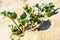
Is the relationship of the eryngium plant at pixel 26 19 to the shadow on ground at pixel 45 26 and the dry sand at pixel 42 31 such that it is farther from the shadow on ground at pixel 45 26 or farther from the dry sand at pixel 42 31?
the dry sand at pixel 42 31

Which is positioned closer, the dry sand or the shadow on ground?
the dry sand

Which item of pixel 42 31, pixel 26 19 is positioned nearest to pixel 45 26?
pixel 42 31

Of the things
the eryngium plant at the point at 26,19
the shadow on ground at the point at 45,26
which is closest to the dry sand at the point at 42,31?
the shadow on ground at the point at 45,26

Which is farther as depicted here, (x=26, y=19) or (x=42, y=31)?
(x=26, y=19)

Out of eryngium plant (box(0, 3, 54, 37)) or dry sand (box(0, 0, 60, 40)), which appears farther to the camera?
eryngium plant (box(0, 3, 54, 37))

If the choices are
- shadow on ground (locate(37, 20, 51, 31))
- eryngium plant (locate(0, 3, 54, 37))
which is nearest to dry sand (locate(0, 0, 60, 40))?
shadow on ground (locate(37, 20, 51, 31))

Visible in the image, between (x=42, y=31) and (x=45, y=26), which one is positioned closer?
(x=42, y=31)

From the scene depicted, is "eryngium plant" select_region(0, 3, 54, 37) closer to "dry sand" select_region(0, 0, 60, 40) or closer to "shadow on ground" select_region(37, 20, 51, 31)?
"shadow on ground" select_region(37, 20, 51, 31)

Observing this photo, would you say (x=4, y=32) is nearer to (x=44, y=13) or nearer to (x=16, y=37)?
(x=16, y=37)

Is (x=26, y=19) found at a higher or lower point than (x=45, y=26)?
higher

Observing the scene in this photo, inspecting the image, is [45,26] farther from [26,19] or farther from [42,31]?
[26,19]

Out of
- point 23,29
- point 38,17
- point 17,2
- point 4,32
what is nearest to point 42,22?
point 38,17
